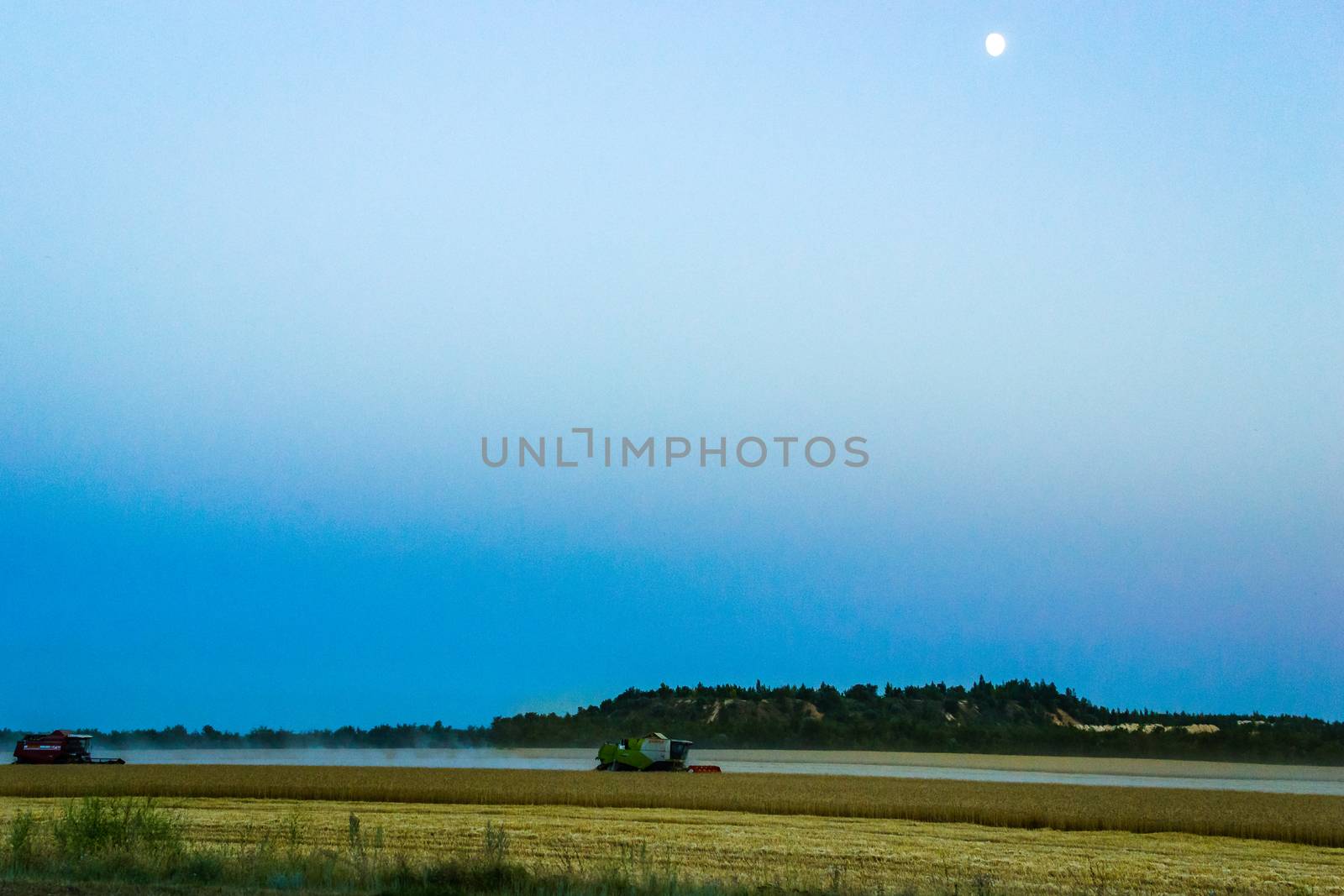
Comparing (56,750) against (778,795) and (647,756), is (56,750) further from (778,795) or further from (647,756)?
(778,795)

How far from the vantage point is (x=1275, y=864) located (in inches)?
898

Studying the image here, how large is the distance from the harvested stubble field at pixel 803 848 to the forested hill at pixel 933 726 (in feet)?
266

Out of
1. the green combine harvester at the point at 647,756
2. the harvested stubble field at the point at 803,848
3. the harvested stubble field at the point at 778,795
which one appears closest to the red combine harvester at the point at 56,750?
the harvested stubble field at the point at 778,795

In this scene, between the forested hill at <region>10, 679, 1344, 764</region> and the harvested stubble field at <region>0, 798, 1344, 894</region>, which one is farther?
the forested hill at <region>10, 679, 1344, 764</region>

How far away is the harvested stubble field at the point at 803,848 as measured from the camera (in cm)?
1902

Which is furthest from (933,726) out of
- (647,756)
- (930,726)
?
(647,756)

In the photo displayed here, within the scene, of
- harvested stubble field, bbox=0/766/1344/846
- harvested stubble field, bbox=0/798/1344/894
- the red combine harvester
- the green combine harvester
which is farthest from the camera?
the green combine harvester

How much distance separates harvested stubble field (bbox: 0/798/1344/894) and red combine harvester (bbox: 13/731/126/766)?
20.1 metres

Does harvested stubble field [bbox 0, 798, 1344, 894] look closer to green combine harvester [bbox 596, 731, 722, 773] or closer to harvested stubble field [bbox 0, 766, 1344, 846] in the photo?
harvested stubble field [bbox 0, 766, 1344, 846]

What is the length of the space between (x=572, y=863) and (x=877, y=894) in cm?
656

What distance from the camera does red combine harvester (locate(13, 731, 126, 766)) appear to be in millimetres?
49781

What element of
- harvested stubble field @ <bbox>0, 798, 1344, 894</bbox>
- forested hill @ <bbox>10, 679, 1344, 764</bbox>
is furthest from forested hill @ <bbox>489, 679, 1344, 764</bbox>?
harvested stubble field @ <bbox>0, 798, 1344, 894</bbox>

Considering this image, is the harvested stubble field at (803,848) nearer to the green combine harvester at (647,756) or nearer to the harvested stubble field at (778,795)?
the harvested stubble field at (778,795)

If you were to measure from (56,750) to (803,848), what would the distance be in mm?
38476
